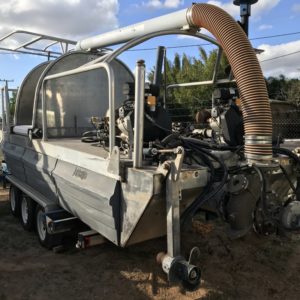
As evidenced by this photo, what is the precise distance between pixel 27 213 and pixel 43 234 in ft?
2.47

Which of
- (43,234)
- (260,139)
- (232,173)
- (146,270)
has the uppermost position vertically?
(260,139)

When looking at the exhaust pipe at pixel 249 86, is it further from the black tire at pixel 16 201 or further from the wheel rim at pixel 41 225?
the black tire at pixel 16 201

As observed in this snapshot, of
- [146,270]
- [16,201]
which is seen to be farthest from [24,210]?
[146,270]

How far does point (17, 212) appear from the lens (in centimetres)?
654

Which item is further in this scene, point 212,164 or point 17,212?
point 17,212

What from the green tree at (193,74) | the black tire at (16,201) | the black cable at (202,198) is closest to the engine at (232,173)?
the black cable at (202,198)

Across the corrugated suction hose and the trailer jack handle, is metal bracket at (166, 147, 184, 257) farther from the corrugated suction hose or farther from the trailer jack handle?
the corrugated suction hose

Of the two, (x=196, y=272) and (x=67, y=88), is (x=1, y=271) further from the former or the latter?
(x=67, y=88)

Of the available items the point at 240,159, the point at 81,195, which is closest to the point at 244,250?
the point at 240,159

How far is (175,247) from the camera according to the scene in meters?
3.06

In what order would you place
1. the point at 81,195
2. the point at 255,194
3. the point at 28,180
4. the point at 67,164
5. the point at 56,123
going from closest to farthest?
the point at 255,194, the point at 81,195, the point at 67,164, the point at 28,180, the point at 56,123

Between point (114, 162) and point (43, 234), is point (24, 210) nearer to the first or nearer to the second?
point (43, 234)

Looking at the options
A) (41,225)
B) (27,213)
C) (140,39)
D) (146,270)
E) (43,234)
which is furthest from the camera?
(27,213)

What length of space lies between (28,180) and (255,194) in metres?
3.64
